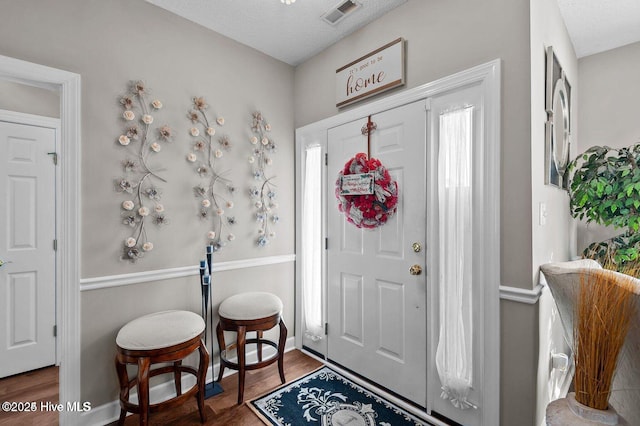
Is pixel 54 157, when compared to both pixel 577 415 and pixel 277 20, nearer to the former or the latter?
pixel 277 20

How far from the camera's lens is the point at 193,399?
2.14 m

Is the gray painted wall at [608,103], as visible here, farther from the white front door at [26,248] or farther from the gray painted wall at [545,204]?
the white front door at [26,248]

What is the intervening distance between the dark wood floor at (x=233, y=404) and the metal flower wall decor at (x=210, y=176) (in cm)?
108

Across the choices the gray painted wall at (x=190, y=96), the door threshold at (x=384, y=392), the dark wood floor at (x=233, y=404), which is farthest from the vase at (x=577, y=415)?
the dark wood floor at (x=233, y=404)

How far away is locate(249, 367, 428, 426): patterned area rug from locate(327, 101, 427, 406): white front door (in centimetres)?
14

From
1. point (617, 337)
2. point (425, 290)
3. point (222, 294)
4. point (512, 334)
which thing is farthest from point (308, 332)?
point (617, 337)

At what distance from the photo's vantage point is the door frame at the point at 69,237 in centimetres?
178

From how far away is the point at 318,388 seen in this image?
226 cm

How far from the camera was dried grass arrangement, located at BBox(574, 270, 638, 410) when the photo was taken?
1259mm

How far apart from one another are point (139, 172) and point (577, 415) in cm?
273

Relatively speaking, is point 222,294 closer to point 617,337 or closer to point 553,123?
point 617,337

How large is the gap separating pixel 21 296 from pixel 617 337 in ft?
12.9

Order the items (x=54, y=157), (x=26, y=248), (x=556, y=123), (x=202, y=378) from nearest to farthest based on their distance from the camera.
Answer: (x=202, y=378) → (x=556, y=123) → (x=26, y=248) → (x=54, y=157)

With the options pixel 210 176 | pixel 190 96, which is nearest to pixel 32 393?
pixel 210 176
